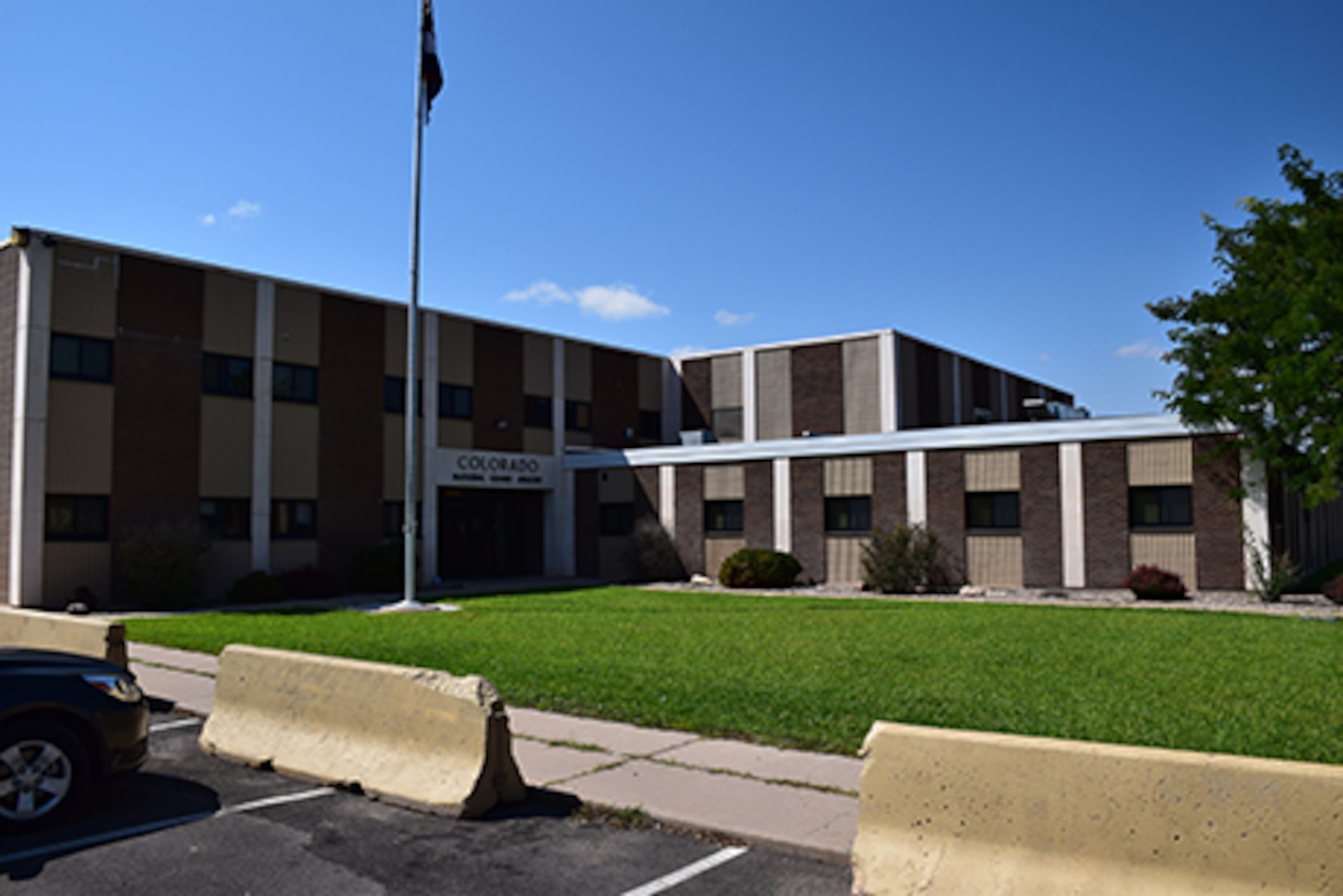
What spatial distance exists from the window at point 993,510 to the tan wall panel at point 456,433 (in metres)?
15.9

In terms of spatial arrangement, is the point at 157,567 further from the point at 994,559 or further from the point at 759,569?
the point at 994,559

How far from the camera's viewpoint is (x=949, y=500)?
92.3ft

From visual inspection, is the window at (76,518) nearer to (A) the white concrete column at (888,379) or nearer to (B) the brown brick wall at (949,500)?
(B) the brown brick wall at (949,500)

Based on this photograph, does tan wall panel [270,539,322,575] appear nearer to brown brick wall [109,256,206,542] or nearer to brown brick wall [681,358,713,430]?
brown brick wall [109,256,206,542]

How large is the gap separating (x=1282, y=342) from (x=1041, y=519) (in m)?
7.33

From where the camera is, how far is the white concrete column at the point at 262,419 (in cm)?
2780

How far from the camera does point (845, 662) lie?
13141 mm

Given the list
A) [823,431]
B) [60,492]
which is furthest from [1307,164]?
[60,492]

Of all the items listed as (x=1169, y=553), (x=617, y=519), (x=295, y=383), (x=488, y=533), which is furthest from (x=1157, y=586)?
(x=295, y=383)

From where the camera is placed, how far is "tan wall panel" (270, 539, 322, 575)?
1107 inches

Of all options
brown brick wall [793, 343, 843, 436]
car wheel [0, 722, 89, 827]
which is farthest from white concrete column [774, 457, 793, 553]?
car wheel [0, 722, 89, 827]

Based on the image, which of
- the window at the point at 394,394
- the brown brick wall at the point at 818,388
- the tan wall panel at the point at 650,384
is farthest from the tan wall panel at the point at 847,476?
the window at the point at 394,394

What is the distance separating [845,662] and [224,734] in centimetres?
748

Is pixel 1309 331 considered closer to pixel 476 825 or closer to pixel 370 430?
pixel 476 825
